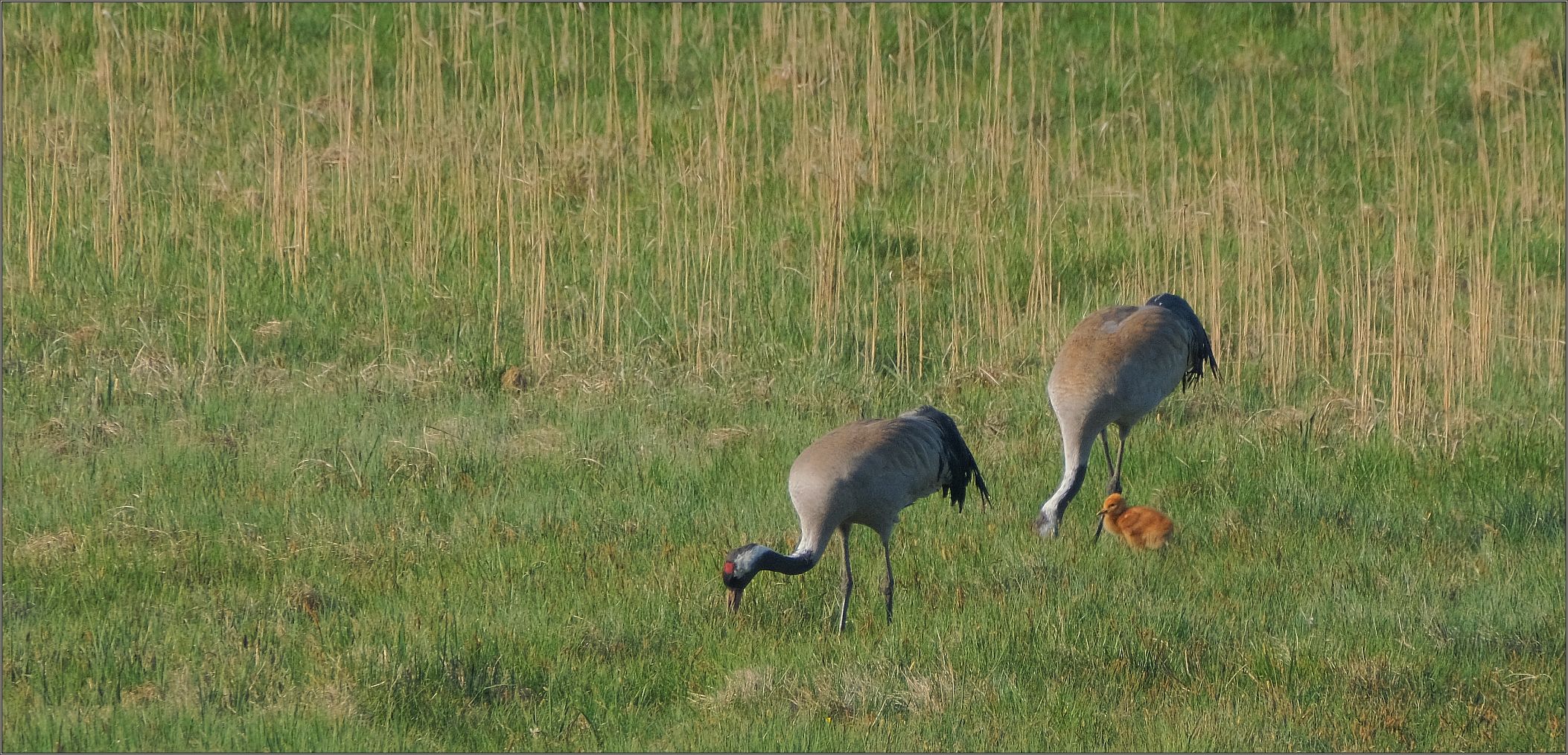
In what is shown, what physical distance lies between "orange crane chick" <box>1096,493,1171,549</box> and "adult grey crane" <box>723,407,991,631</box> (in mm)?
755

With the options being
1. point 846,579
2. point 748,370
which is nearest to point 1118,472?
point 846,579

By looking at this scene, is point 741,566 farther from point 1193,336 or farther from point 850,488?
point 1193,336

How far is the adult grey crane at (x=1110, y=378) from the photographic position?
7.80 m

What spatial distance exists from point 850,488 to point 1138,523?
134 centimetres

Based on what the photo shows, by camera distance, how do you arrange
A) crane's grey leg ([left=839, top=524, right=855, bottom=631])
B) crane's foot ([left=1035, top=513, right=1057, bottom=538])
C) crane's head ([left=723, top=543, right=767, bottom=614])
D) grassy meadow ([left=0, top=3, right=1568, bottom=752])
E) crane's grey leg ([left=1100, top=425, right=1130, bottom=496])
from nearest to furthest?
grassy meadow ([left=0, top=3, right=1568, bottom=752]) < crane's head ([left=723, top=543, right=767, bottom=614]) < crane's grey leg ([left=839, top=524, right=855, bottom=631]) < crane's foot ([left=1035, top=513, right=1057, bottom=538]) < crane's grey leg ([left=1100, top=425, right=1130, bottom=496])

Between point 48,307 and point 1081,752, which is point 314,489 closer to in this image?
point 48,307

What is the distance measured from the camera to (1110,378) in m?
7.83

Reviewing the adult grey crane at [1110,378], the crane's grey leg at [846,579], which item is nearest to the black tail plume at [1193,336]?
the adult grey crane at [1110,378]

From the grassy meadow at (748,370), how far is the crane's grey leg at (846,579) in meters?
0.07

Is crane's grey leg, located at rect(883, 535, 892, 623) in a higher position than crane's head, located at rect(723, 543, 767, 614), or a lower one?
lower

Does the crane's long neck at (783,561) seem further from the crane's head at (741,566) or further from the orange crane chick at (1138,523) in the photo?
the orange crane chick at (1138,523)

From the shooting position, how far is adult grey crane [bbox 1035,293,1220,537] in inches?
307

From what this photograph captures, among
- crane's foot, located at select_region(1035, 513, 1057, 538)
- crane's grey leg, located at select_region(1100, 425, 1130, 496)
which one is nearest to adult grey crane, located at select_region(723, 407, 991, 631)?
crane's foot, located at select_region(1035, 513, 1057, 538)

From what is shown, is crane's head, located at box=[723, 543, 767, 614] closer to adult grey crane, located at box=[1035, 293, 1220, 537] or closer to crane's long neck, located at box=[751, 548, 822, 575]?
crane's long neck, located at box=[751, 548, 822, 575]
